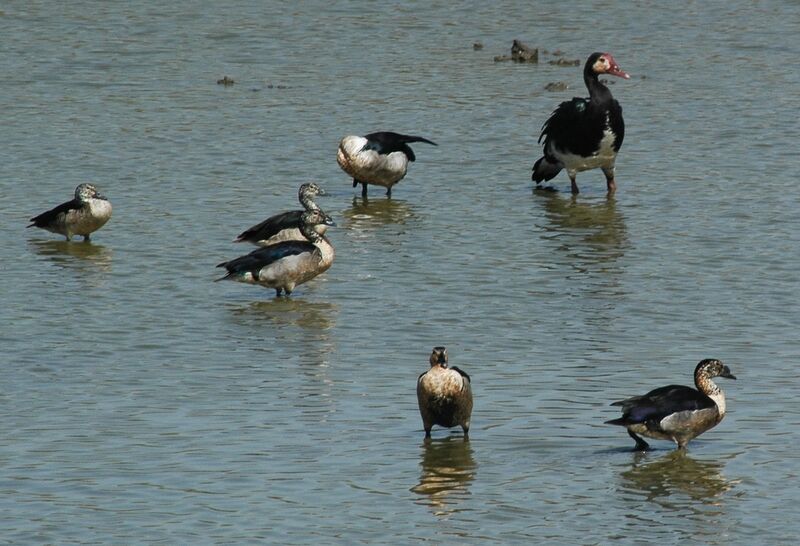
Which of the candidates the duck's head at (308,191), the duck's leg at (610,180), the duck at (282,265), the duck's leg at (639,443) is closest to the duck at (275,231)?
the duck's head at (308,191)

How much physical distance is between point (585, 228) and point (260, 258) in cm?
538

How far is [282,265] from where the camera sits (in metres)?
18.4

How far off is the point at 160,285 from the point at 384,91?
1251cm

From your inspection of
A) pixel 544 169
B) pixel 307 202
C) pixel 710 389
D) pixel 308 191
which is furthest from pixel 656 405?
pixel 544 169

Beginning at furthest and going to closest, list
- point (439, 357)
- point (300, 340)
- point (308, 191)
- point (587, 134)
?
point (587, 134), point (308, 191), point (300, 340), point (439, 357)

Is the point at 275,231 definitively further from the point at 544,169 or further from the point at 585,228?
the point at 544,169

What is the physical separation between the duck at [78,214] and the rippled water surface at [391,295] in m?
0.27

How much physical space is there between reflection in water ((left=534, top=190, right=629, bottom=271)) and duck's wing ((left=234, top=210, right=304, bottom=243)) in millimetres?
3161

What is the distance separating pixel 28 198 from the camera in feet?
75.9

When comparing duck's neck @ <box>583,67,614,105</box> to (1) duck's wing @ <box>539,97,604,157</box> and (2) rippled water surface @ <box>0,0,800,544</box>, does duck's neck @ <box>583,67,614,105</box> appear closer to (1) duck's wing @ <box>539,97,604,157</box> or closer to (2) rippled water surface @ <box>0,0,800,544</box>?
(1) duck's wing @ <box>539,97,604,157</box>

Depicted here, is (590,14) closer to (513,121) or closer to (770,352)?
(513,121)

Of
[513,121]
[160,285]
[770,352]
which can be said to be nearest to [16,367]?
[160,285]

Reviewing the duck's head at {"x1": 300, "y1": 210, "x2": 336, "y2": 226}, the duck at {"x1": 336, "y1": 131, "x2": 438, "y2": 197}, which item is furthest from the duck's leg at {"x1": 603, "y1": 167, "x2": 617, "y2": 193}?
the duck's head at {"x1": 300, "y1": 210, "x2": 336, "y2": 226}

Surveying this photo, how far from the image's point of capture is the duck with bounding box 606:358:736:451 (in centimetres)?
1296
